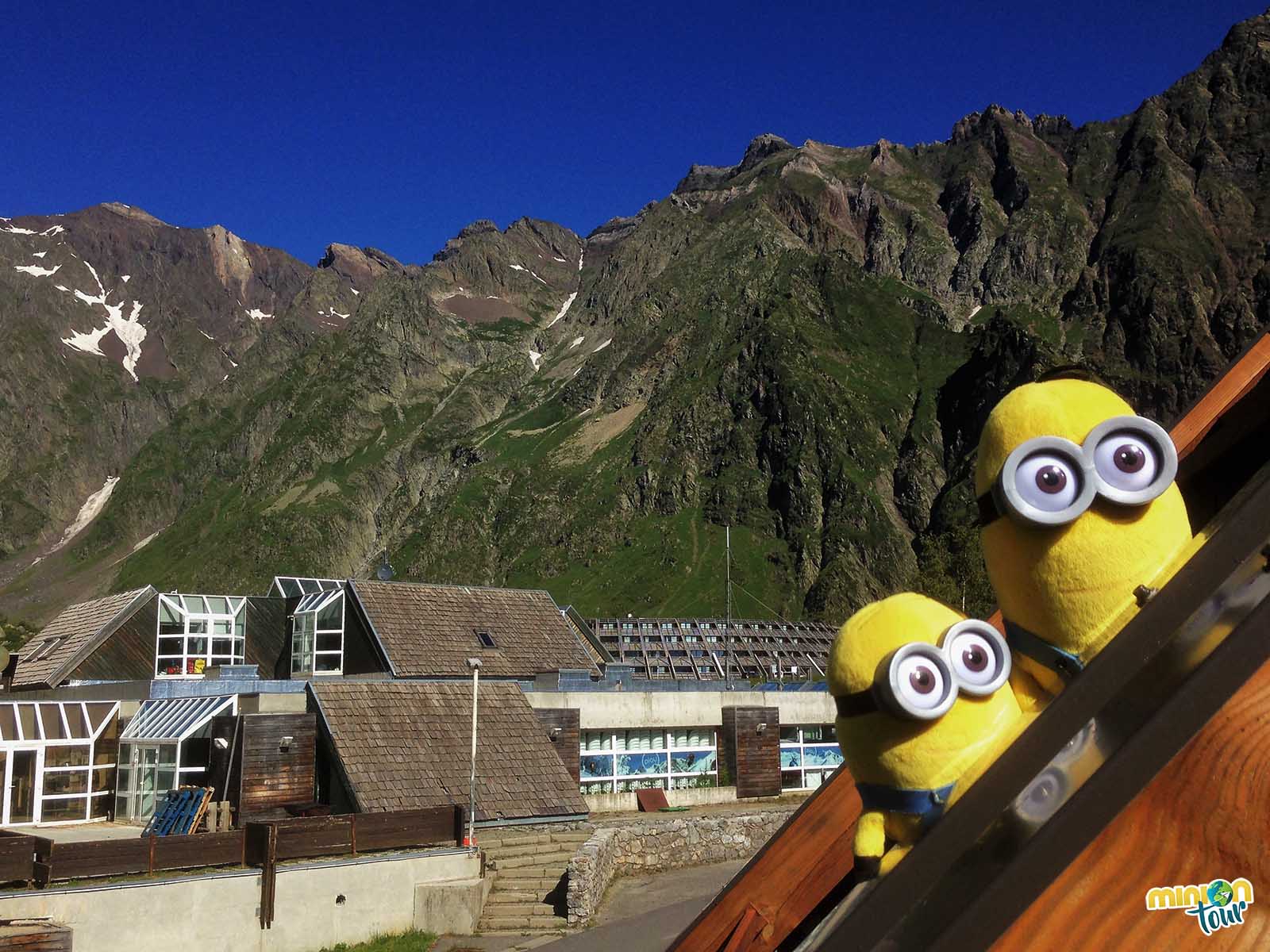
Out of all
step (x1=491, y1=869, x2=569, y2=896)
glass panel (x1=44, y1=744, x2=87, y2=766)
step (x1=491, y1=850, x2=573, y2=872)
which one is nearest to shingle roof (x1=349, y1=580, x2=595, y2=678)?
glass panel (x1=44, y1=744, x2=87, y2=766)

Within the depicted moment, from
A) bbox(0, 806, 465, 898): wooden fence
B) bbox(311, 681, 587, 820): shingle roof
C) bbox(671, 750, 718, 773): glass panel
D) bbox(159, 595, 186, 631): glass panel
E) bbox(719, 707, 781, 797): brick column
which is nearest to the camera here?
bbox(0, 806, 465, 898): wooden fence

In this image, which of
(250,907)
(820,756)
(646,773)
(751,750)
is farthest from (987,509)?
(820,756)

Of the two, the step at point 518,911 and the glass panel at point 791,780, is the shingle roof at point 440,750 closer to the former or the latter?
the step at point 518,911

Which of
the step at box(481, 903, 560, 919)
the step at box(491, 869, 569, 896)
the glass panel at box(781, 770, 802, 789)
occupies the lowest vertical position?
the step at box(481, 903, 560, 919)

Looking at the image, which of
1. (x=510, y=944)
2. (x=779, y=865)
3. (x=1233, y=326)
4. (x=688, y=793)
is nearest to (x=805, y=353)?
(x=1233, y=326)

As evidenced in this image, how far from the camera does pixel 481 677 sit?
3406 centimetres

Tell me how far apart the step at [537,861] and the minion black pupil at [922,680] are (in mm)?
20980

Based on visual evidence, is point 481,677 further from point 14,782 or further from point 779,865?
point 779,865

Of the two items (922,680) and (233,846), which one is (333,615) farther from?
(922,680)

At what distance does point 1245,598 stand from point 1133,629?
375mm

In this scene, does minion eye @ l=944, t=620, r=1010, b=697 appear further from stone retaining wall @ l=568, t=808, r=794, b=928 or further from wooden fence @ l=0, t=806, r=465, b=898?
wooden fence @ l=0, t=806, r=465, b=898

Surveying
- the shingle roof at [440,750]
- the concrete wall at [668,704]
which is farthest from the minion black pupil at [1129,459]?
the concrete wall at [668,704]

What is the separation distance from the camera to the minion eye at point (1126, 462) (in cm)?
422

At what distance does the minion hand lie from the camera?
4496mm
